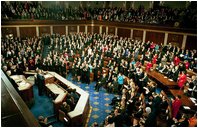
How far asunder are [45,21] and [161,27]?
12.9 meters

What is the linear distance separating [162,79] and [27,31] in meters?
16.4

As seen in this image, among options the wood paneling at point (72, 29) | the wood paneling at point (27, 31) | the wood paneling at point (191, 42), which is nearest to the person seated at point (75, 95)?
the wood paneling at point (191, 42)

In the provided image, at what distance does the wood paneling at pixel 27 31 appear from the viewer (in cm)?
2058

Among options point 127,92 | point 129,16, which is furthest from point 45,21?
point 127,92

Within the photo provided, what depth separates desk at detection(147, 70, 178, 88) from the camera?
996 cm

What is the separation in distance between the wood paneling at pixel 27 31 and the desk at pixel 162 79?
15.0 metres

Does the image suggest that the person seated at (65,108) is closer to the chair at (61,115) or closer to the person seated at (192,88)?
the chair at (61,115)

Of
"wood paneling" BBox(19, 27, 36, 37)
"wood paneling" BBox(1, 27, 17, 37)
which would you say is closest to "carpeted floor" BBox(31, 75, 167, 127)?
"wood paneling" BBox(1, 27, 17, 37)

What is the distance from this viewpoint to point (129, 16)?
2069 centimetres

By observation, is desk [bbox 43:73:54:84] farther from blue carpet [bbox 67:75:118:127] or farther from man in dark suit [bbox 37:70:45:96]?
blue carpet [bbox 67:75:118:127]

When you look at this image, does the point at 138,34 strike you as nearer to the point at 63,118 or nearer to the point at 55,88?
the point at 55,88

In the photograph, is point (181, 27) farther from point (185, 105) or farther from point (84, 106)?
point (84, 106)

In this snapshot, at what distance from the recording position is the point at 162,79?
419 inches

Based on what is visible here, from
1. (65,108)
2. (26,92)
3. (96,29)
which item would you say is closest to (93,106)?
(65,108)
